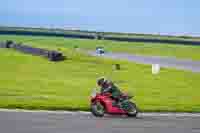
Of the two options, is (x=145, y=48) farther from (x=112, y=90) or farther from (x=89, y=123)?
(x=89, y=123)

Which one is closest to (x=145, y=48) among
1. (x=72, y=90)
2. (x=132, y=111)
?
(x=72, y=90)

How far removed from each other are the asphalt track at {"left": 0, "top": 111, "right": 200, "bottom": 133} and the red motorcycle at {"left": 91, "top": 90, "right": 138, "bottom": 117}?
0.26 metres

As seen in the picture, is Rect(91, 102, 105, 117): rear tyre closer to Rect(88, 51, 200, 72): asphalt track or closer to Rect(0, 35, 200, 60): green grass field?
Rect(88, 51, 200, 72): asphalt track

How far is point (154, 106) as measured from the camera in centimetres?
2773

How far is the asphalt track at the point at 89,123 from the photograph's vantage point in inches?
747

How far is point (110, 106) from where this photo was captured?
23.3 metres

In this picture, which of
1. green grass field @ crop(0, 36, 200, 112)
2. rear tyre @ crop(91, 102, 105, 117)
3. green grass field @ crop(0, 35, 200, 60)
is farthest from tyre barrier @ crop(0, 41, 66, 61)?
rear tyre @ crop(91, 102, 105, 117)

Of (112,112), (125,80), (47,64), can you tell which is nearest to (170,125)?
(112,112)

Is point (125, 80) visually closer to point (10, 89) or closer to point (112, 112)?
point (10, 89)

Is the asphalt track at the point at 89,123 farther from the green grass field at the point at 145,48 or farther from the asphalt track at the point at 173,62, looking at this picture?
the green grass field at the point at 145,48

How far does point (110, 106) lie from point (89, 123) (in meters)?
2.46

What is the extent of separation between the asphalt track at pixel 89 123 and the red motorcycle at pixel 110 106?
255 millimetres

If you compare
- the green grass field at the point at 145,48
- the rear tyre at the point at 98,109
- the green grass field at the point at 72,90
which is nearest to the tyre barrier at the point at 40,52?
the green grass field at the point at 72,90

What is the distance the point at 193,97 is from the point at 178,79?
13.1 m
